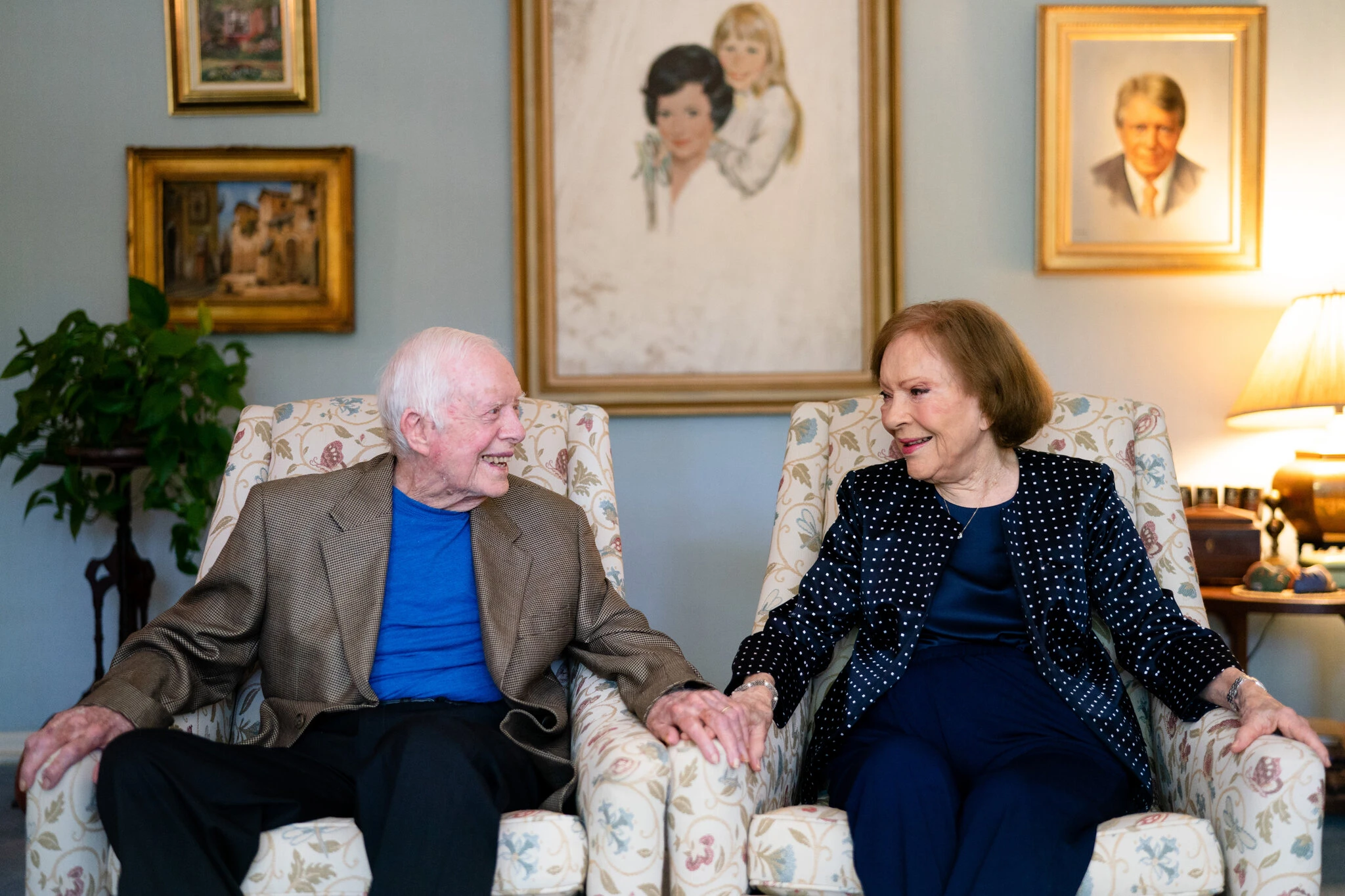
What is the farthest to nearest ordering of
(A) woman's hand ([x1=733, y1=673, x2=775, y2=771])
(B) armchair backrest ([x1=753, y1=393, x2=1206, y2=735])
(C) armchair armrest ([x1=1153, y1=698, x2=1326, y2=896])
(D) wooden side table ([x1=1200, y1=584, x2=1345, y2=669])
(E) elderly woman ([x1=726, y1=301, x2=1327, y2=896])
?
(D) wooden side table ([x1=1200, y1=584, x2=1345, y2=669]), (B) armchair backrest ([x1=753, y1=393, x2=1206, y2=735]), (E) elderly woman ([x1=726, y1=301, x2=1327, y2=896]), (A) woman's hand ([x1=733, y1=673, x2=775, y2=771]), (C) armchair armrest ([x1=1153, y1=698, x2=1326, y2=896])

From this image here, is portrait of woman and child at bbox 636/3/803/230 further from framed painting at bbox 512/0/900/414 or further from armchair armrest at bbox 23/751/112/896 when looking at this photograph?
armchair armrest at bbox 23/751/112/896

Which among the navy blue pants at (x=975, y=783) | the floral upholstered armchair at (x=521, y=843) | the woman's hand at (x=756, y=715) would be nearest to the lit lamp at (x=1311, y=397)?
the navy blue pants at (x=975, y=783)

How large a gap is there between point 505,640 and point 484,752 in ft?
0.88

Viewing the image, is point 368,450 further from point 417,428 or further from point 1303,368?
point 1303,368

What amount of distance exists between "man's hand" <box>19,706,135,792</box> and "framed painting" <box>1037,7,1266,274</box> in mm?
2447

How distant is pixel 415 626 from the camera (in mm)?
1768

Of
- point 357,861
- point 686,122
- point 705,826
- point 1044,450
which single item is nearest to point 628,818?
point 705,826

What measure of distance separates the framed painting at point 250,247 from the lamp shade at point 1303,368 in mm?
2314

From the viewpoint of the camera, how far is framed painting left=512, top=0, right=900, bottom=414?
2973 millimetres

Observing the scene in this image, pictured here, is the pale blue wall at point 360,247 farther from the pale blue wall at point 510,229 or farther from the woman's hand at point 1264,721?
the woman's hand at point 1264,721

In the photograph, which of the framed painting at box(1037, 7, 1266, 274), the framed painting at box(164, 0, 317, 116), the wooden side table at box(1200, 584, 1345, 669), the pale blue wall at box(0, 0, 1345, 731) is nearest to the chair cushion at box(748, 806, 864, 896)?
the wooden side table at box(1200, 584, 1345, 669)

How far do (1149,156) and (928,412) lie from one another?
1.66 meters

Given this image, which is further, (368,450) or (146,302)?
(146,302)

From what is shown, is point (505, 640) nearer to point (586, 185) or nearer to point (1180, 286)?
point (586, 185)
